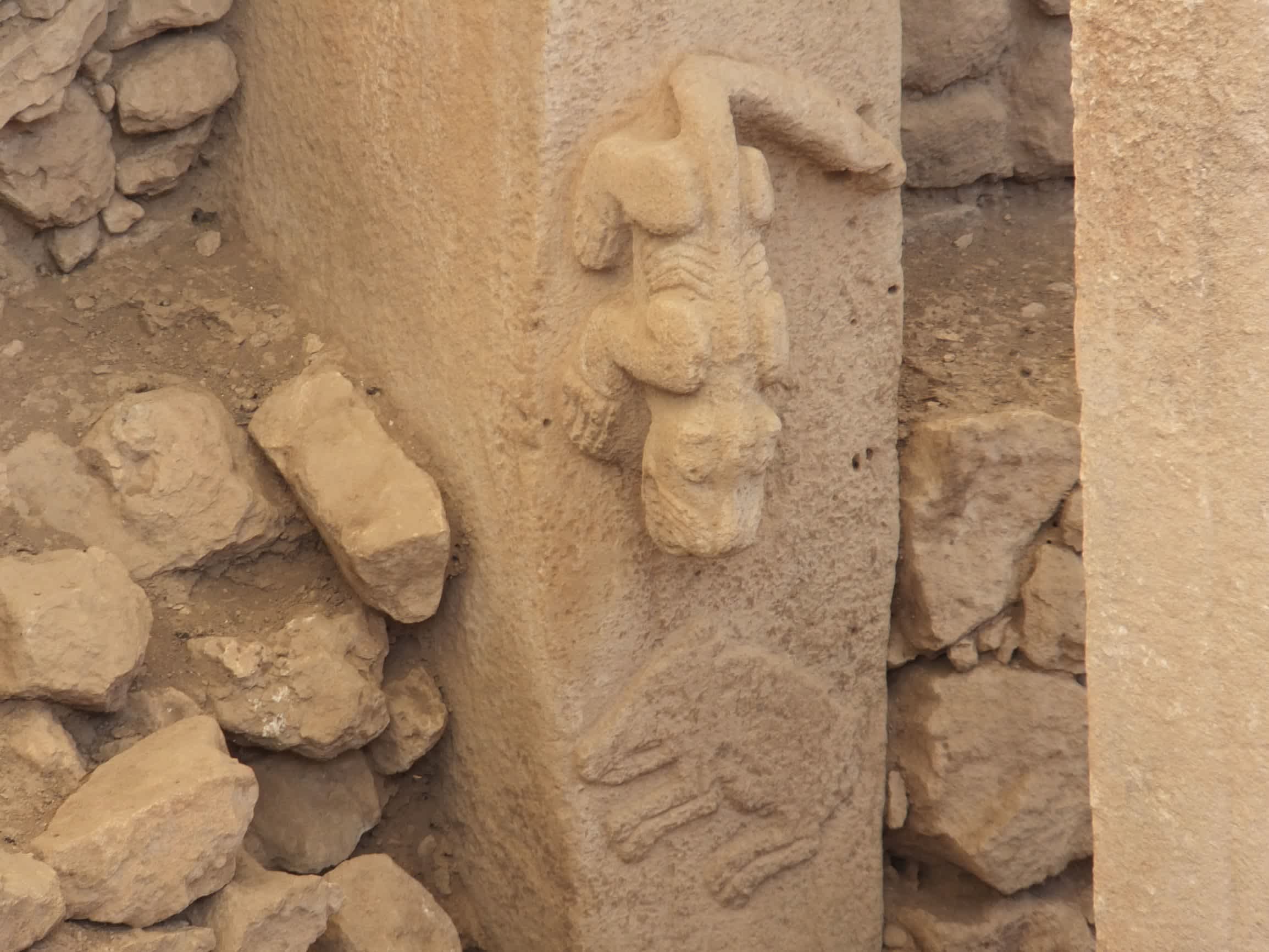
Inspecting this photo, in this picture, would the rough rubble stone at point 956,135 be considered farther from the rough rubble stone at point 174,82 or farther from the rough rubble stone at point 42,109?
the rough rubble stone at point 42,109

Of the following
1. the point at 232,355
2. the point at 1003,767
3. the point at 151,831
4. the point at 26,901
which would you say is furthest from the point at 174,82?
the point at 1003,767

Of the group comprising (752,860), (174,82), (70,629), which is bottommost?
(752,860)

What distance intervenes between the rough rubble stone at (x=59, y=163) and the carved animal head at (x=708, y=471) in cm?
89

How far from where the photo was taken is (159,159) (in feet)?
8.30

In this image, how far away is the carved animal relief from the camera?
77.0 inches

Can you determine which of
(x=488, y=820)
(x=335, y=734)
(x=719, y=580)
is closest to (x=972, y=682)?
(x=719, y=580)

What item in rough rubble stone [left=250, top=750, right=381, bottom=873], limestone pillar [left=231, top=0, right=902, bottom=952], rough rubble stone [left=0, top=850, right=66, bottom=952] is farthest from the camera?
rough rubble stone [left=250, top=750, right=381, bottom=873]

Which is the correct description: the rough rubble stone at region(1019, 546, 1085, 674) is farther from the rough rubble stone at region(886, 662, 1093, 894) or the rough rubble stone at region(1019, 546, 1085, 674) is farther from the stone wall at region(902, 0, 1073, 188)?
the stone wall at region(902, 0, 1073, 188)

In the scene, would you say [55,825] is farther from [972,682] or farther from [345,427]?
[972,682]

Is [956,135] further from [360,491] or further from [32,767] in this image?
[32,767]

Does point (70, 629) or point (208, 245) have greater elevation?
point (208, 245)

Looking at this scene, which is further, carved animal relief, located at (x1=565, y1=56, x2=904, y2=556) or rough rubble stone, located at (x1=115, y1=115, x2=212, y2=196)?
rough rubble stone, located at (x1=115, y1=115, x2=212, y2=196)

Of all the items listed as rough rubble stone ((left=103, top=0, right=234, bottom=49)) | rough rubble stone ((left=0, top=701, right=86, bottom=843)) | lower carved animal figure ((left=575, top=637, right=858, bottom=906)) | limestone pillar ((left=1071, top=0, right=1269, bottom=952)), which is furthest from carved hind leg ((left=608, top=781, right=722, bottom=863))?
rough rubble stone ((left=103, top=0, right=234, bottom=49))

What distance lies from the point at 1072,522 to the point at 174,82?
4.57 ft
